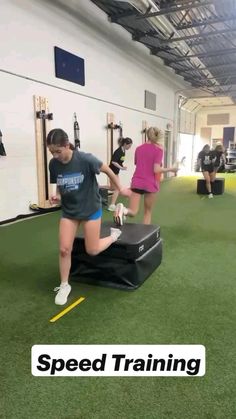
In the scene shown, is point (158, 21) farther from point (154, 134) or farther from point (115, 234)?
point (115, 234)

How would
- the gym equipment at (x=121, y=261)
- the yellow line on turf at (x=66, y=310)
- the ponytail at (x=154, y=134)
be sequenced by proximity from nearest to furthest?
the yellow line on turf at (x=66, y=310) < the gym equipment at (x=121, y=261) < the ponytail at (x=154, y=134)

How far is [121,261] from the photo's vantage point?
277cm

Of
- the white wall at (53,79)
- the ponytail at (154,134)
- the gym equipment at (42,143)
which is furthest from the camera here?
the gym equipment at (42,143)

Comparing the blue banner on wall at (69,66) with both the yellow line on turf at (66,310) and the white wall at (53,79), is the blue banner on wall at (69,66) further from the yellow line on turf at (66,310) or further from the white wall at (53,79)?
the yellow line on turf at (66,310)

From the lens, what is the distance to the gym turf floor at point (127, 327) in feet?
5.13

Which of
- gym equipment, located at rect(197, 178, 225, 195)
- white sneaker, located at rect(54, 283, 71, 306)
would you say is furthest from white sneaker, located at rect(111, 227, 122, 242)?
gym equipment, located at rect(197, 178, 225, 195)

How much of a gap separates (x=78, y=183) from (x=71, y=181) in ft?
0.17

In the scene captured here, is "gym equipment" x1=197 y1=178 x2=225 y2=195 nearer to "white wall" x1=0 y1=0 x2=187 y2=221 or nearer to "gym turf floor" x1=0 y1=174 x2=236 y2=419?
"white wall" x1=0 y1=0 x2=187 y2=221

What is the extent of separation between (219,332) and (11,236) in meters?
3.22

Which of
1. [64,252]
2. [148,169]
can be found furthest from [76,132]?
[64,252]

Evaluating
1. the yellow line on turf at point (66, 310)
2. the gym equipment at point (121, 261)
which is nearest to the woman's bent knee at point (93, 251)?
the gym equipment at point (121, 261)

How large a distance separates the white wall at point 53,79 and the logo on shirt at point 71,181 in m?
3.23

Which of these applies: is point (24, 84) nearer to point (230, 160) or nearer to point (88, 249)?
point (88, 249)

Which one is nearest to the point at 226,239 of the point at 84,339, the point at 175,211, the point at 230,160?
the point at 175,211
